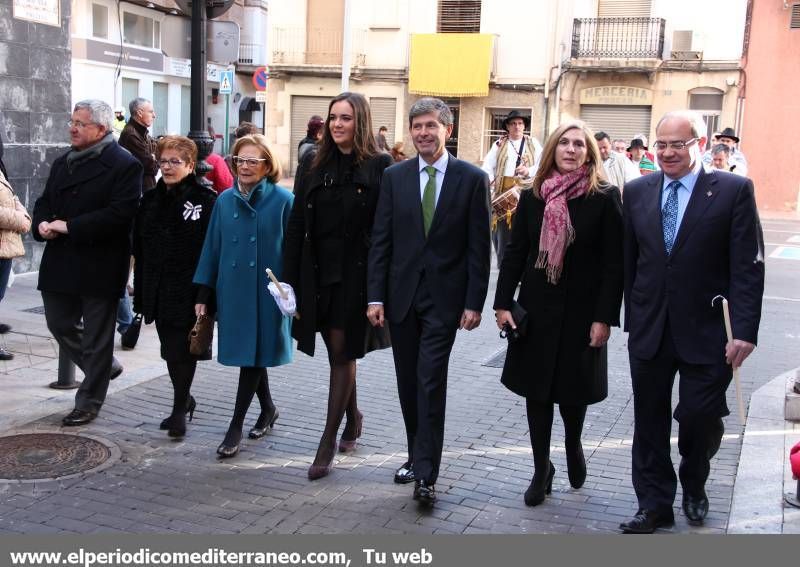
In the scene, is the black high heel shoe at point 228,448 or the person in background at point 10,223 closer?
the black high heel shoe at point 228,448

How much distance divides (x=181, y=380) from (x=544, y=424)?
223 centimetres

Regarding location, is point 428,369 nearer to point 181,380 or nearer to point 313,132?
point 181,380

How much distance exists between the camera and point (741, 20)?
2812cm

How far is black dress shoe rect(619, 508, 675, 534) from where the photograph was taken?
172 inches

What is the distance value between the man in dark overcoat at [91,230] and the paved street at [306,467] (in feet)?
1.37

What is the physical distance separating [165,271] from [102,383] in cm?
93

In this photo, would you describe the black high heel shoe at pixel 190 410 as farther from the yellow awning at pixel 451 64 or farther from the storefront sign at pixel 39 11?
the yellow awning at pixel 451 64

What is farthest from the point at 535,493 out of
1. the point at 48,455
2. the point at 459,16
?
the point at 459,16

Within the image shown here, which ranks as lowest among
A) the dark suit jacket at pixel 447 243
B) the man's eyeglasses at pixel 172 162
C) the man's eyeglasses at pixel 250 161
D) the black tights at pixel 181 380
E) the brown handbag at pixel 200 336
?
the black tights at pixel 181 380

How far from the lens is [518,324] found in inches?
181

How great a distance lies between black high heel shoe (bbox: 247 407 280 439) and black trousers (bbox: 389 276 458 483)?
1.34 m

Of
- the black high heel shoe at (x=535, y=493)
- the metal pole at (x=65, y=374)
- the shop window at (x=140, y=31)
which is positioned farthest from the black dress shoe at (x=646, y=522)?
the shop window at (x=140, y=31)

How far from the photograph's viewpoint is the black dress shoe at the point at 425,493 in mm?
4641

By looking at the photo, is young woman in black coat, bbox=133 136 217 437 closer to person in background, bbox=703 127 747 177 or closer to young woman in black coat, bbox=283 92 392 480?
young woman in black coat, bbox=283 92 392 480
